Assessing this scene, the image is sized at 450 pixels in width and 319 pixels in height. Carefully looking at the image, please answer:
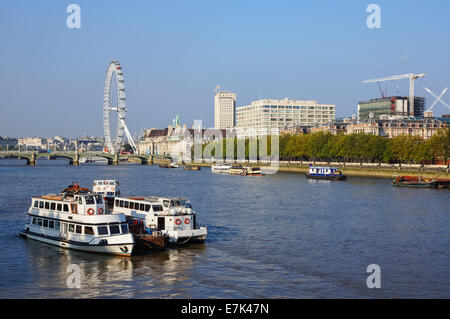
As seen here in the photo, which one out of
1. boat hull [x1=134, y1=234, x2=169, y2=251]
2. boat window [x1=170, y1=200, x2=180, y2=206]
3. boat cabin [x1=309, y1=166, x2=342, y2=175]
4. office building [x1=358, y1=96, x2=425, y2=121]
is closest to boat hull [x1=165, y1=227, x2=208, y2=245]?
boat hull [x1=134, y1=234, x2=169, y2=251]

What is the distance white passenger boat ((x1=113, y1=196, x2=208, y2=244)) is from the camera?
24.7 m

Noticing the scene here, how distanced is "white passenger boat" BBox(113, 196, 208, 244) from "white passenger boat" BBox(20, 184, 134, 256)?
2.50 meters

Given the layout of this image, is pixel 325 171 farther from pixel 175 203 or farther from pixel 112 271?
pixel 112 271

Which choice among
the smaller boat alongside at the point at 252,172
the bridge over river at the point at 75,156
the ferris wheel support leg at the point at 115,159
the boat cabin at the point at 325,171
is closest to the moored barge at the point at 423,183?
the boat cabin at the point at 325,171

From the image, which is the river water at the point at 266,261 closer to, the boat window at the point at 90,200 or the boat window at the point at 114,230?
the boat window at the point at 114,230

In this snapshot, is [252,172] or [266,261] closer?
[266,261]

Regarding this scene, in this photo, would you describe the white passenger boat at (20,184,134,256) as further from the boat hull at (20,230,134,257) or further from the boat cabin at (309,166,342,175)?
the boat cabin at (309,166,342,175)

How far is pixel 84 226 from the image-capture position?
23.2 m

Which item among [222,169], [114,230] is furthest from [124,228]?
[222,169]

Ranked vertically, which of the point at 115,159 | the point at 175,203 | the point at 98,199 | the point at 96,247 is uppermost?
the point at 98,199

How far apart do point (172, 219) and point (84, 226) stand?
13.1 ft
